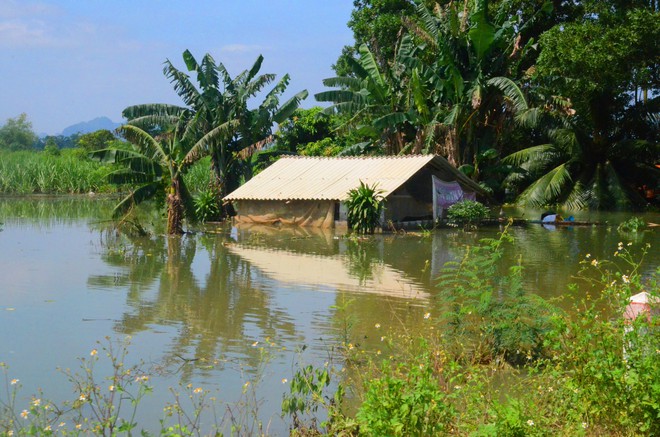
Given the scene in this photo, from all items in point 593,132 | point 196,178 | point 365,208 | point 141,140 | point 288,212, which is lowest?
point 288,212

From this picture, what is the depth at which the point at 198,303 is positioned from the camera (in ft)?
35.5

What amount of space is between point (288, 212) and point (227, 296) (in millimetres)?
12350

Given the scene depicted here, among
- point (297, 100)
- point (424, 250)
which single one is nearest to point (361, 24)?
point (297, 100)

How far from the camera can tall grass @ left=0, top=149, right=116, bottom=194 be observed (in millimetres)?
38156

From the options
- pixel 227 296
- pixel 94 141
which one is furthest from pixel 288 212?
pixel 94 141

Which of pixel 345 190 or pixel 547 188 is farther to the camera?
pixel 547 188

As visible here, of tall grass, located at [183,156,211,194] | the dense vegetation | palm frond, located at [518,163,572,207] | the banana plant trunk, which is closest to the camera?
the banana plant trunk

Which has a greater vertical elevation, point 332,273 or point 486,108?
point 486,108

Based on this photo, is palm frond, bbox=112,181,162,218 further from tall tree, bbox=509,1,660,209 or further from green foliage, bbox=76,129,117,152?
green foliage, bbox=76,129,117,152

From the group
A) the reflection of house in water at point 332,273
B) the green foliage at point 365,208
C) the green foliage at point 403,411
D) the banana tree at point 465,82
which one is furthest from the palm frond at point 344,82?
the green foliage at point 403,411

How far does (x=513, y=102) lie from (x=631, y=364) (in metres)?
21.2

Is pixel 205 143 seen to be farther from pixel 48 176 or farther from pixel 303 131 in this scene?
pixel 48 176

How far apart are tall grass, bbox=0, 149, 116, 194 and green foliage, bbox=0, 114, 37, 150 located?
163 ft

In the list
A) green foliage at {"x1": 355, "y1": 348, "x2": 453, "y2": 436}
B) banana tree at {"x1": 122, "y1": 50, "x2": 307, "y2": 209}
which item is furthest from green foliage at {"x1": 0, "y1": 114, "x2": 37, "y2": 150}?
green foliage at {"x1": 355, "y1": 348, "x2": 453, "y2": 436}
